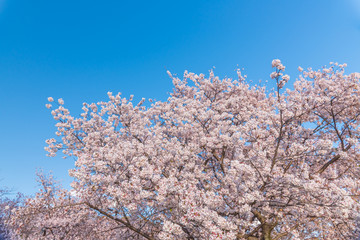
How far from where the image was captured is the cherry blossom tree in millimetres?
7434

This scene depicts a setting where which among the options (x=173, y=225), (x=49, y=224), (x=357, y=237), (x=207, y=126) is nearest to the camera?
(x=173, y=225)

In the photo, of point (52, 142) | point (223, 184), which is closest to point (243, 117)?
point (223, 184)

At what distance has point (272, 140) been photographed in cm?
1012

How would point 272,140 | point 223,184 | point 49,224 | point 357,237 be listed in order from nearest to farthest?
point 357,237 < point 223,184 < point 272,140 < point 49,224

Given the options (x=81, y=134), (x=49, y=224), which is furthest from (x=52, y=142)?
(x=49, y=224)

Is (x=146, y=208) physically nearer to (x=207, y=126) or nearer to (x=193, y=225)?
(x=193, y=225)

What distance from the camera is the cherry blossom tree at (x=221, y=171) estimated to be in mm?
7434

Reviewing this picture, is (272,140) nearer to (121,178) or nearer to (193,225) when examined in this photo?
(193,225)

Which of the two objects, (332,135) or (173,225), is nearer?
(173,225)

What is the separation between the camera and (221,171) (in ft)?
37.9

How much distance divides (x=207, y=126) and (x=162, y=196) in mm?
5389

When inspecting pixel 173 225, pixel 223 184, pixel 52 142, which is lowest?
pixel 173 225

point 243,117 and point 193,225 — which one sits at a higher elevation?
point 243,117

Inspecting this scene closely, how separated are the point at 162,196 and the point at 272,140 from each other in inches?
226
